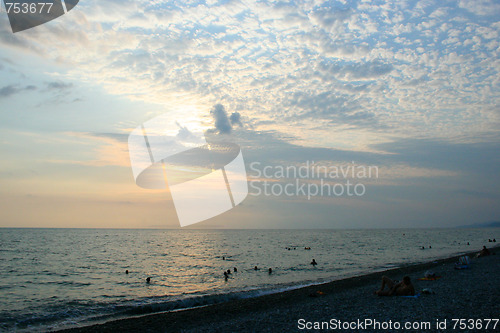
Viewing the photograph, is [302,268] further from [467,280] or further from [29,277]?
[29,277]

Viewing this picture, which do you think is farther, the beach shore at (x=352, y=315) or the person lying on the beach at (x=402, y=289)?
the person lying on the beach at (x=402, y=289)

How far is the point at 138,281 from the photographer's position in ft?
92.2

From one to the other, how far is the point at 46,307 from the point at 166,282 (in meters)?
10.1

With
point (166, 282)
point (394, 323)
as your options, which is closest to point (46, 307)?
point (166, 282)

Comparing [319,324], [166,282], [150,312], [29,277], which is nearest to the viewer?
[319,324]

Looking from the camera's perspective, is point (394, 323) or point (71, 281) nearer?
point (394, 323)

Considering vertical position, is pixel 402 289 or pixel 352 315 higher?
pixel 352 315

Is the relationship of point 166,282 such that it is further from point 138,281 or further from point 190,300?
point 190,300

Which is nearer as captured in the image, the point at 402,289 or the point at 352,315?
the point at 352,315

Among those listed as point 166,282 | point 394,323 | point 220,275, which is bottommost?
point 220,275

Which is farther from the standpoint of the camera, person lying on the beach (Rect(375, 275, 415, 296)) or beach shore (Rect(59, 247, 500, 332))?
person lying on the beach (Rect(375, 275, 415, 296))

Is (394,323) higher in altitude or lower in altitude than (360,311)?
higher

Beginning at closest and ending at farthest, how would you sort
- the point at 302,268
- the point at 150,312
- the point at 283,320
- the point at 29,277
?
the point at 283,320, the point at 150,312, the point at 29,277, the point at 302,268

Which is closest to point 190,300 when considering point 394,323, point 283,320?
point 283,320
